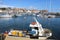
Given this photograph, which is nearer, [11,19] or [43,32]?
[43,32]

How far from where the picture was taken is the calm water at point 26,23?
6.70m

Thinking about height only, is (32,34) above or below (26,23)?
below

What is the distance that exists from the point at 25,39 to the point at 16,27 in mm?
1874

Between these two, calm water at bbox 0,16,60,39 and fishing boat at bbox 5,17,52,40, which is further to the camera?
calm water at bbox 0,16,60,39

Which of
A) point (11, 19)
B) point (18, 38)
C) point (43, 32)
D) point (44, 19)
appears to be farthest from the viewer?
point (11, 19)

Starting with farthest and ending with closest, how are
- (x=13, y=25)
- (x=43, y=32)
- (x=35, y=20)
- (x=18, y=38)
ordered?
(x=13, y=25), (x=35, y=20), (x=43, y=32), (x=18, y=38)

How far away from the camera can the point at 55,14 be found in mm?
6883

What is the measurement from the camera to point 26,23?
659cm

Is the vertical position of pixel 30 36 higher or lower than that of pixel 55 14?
lower

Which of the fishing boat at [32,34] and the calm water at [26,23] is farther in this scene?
the calm water at [26,23]

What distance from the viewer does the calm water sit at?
6.70 m

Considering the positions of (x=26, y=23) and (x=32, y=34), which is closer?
(x=32, y=34)

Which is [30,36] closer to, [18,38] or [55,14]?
[18,38]

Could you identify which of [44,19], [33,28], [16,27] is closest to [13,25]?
[16,27]
